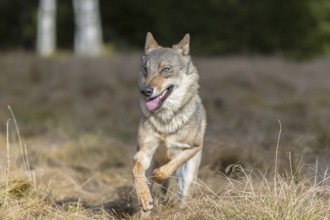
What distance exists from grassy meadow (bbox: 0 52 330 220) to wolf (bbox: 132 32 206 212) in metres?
0.25

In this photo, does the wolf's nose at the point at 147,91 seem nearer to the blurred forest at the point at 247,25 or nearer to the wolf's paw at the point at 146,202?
the wolf's paw at the point at 146,202

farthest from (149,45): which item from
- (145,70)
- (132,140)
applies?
(132,140)

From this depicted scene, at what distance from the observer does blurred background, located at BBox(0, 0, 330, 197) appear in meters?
8.83

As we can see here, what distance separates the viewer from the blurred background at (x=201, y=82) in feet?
29.0

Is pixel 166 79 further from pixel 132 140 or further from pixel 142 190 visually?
pixel 132 140

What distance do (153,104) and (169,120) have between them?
0.23 metres

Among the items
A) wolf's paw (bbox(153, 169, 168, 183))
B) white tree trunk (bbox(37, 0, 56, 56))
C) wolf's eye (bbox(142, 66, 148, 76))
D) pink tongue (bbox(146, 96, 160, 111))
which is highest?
wolf's eye (bbox(142, 66, 148, 76))

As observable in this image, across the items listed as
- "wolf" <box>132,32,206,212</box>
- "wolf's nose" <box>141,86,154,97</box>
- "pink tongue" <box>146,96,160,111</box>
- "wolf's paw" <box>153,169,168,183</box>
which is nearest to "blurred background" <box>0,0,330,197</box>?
"wolf" <box>132,32,206,212</box>

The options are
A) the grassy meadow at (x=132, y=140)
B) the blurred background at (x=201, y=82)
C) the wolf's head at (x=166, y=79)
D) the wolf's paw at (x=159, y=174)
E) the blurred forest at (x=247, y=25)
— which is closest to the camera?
the grassy meadow at (x=132, y=140)

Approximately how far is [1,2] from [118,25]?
20.4ft

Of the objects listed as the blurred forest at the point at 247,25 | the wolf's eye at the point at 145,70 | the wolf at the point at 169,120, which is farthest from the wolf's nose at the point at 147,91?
the blurred forest at the point at 247,25

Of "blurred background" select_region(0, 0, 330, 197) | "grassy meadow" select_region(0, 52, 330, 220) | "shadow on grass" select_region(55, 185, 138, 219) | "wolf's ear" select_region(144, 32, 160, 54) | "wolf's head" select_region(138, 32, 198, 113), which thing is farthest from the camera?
"blurred background" select_region(0, 0, 330, 197)

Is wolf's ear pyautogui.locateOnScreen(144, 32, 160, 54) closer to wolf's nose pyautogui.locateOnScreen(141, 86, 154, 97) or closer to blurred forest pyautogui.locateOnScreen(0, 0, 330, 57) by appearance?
wolf's nose pyautogui.locateOnScreen(141, 86, 154, 97)

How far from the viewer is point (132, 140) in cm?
1070
